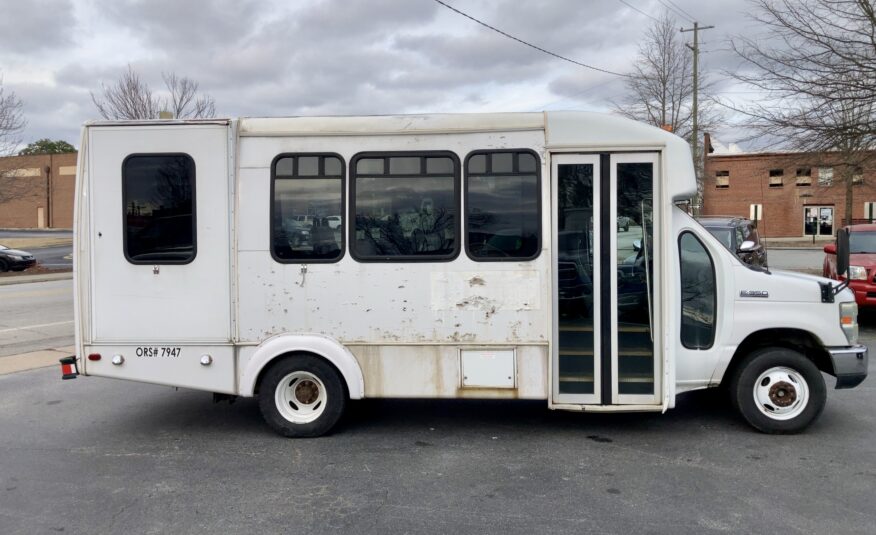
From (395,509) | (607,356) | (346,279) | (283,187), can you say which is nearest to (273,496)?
(395,509)

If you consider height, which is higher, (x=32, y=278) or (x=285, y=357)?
(x=32, y=278)

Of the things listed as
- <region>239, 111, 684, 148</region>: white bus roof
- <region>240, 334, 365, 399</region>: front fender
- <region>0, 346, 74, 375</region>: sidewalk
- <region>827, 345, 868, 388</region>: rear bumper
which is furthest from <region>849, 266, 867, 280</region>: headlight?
<region>0, 346, 74, 375</region>: sidewalk

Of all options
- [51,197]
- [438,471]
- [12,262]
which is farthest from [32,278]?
[51,197]

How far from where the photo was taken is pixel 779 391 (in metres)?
5.56

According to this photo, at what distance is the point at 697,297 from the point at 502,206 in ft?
5.82

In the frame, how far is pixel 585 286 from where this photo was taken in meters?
5.48

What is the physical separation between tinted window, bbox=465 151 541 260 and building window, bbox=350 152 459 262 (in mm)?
141

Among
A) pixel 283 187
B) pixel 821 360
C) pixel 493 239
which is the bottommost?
pixel 821 360

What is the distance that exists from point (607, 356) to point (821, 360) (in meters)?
1.94

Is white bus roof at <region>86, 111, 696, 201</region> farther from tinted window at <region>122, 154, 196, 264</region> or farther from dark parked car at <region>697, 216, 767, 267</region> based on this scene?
dark parked car at <region>697, 216, 767, 267</region>

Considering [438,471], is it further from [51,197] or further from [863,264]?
[51,197]

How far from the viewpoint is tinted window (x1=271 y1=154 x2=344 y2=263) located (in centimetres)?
551

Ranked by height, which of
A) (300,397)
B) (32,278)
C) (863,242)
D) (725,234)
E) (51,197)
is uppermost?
(51,197)

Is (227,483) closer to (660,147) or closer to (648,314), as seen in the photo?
(648,314)
